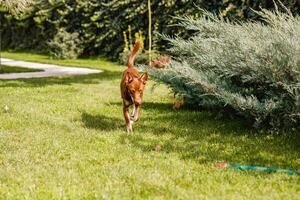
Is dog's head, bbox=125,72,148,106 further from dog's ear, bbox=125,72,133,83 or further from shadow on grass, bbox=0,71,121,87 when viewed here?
shadow on grass, bbox=0,71,121,87

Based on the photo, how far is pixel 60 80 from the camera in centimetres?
1484

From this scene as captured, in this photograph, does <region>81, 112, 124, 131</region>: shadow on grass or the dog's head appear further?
<region>81, 112, 124, 131</region>: shadow on grass

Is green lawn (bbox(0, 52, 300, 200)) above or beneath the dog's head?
beneath

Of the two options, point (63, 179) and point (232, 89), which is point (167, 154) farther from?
point (232, 89)

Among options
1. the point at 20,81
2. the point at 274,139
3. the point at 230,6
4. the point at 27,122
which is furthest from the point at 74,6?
the point at 274,139

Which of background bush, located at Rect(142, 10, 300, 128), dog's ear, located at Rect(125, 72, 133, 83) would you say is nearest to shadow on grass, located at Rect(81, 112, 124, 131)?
dog's ear, located at Rect(125, 72, 133, 83)

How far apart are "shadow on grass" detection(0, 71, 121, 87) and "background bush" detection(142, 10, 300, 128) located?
627 centimetres

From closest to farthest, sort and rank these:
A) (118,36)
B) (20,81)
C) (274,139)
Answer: (274,139), (20,81), (118,36)

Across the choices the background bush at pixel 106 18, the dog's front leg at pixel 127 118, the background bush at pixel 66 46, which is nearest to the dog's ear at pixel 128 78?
→ the dog's front leg at pixel 127 118

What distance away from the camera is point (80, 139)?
718 centimetres

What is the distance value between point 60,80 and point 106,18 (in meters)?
9.11

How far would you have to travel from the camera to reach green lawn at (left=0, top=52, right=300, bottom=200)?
4988 mm

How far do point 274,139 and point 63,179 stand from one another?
329 centimetres

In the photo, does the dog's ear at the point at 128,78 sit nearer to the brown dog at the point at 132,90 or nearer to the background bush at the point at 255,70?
the brown dog at the point at 132,90
